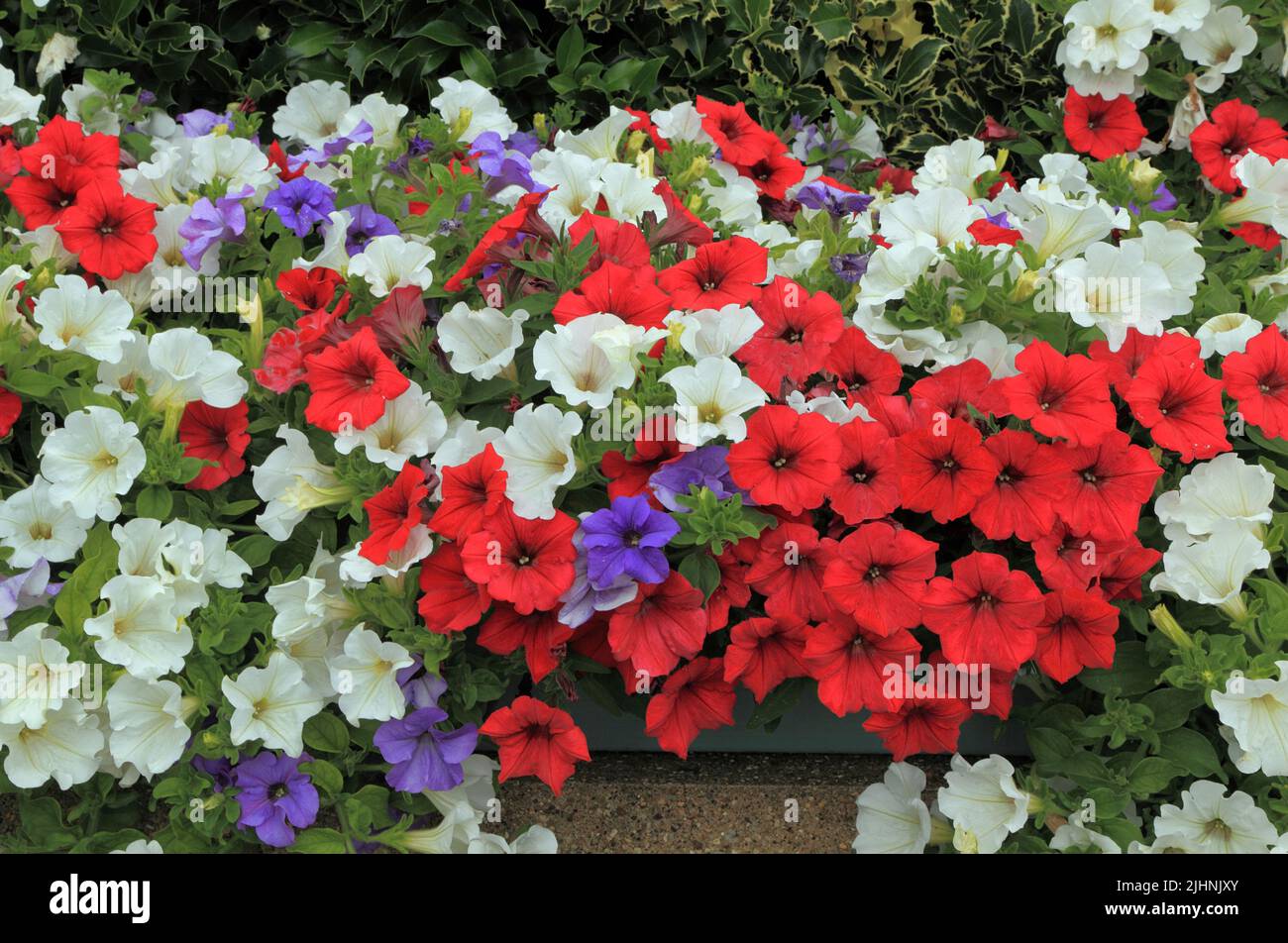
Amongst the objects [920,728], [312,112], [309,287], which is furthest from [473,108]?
[920,728]

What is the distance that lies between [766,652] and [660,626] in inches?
7.0

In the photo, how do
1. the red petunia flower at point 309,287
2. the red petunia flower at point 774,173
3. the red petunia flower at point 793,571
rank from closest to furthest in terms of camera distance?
the red petunia flower at point 793,571 < the red petunia flower at point 309,287 < the red petunia flower at point 774,173

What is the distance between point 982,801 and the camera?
70.1 inches

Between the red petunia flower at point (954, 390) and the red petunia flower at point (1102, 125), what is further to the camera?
the red petunia flower at point (1102, 125)

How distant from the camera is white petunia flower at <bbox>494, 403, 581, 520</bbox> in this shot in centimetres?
168

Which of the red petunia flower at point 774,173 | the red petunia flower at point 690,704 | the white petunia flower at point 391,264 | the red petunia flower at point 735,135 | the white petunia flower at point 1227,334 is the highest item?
the red petunia flower at point 735,135

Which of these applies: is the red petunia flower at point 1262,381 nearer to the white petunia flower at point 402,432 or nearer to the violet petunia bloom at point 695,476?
the violet petunia bloom at point 695,476

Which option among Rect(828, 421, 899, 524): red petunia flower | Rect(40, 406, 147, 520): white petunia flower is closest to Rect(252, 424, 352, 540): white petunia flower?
Rect(40, 406, 147, 520): white petunia flower

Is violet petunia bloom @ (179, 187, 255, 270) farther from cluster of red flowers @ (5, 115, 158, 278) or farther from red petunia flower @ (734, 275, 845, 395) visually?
red petunia flower @ (734, 275, 845, 395)

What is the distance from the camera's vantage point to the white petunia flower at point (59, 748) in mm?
1669

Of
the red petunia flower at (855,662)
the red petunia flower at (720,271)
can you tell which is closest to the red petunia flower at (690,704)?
the red petunia flower at (855,662)

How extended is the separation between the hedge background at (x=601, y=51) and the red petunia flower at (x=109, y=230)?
95 centimetres

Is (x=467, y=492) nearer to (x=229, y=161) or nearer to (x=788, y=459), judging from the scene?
(x=788, y=459)

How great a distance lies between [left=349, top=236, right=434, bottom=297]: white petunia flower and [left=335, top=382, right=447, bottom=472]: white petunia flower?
0.24 meters
